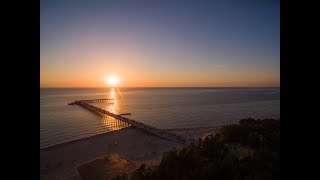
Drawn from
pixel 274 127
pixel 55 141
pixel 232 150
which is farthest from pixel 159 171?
pixel 55 141

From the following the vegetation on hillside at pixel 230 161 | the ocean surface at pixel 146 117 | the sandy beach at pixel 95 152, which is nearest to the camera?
the vegetation on hillside at pixel 230 161

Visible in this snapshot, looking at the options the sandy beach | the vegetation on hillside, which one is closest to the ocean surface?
Answer: the sandy beach

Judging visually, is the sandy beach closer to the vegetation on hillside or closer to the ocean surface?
the ocean surface

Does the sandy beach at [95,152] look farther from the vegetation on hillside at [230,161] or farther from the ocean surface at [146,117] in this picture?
the vegetation on hillside at [230,161]

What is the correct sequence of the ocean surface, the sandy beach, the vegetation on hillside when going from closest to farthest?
the vegetation on hillside → the sandy beach → the ocean surface

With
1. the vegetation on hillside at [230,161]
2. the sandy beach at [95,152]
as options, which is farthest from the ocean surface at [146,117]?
the vegetation on hillside at [230,161]
